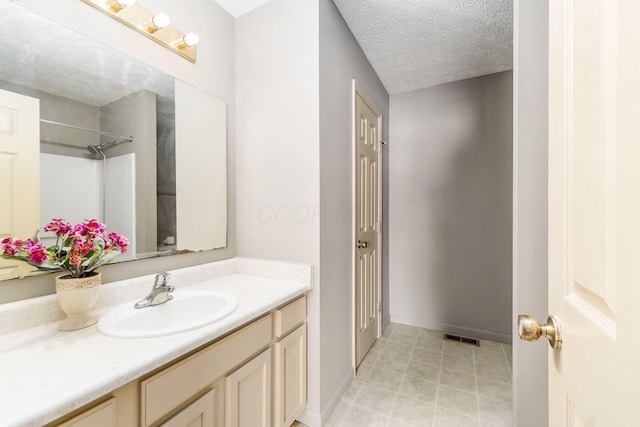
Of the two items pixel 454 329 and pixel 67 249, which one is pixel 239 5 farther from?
pixel 454 329

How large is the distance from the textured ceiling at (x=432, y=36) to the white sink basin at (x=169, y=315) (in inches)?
73.6

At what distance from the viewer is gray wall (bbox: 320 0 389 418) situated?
153 cm

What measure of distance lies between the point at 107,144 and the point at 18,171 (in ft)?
0.99

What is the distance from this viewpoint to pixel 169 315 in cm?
115

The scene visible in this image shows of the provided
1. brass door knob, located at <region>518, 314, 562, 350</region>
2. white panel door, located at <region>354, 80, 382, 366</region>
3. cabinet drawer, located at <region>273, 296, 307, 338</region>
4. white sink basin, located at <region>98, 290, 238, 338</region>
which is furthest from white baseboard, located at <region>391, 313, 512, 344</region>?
brass door knob, located at <region>518, 314, 562, 350</region>

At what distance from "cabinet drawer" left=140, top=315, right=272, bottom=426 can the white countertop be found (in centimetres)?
7

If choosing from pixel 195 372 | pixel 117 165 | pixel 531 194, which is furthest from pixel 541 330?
pixel 117 165

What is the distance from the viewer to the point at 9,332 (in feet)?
2.81
